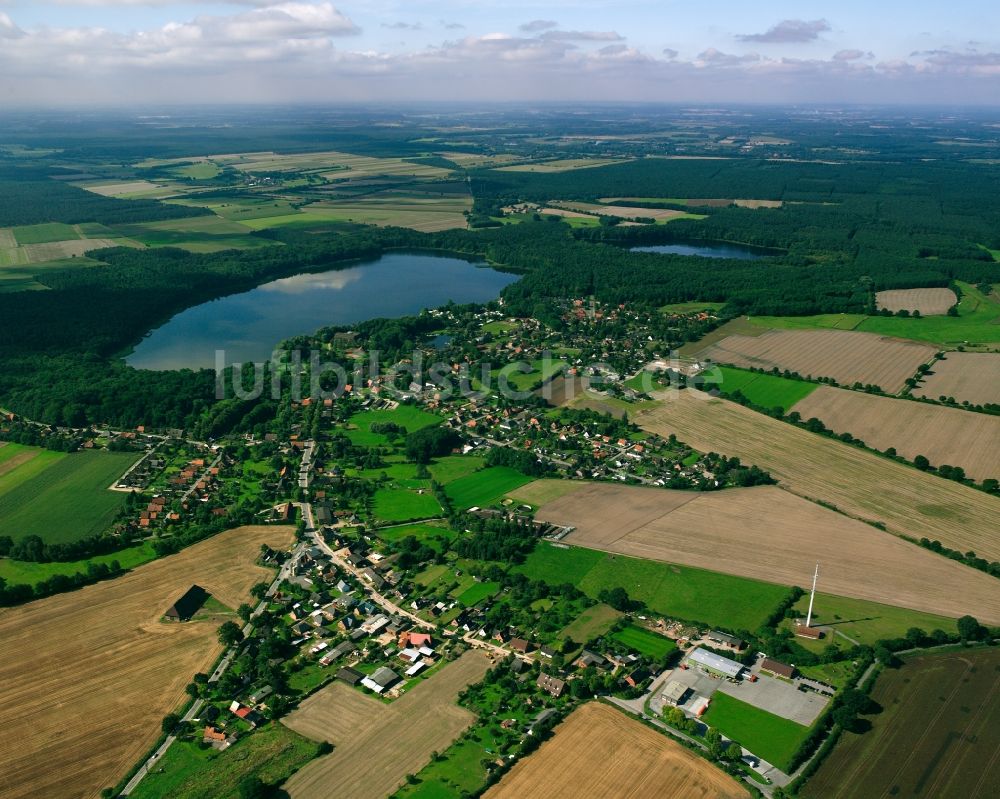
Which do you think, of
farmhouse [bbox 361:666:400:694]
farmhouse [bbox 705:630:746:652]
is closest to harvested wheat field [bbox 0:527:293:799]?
farmhouse [bbox 361:666:400:694]

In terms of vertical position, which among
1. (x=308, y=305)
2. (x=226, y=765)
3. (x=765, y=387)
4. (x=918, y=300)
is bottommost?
(x=226, y=765)

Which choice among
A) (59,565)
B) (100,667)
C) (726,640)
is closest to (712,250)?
(726,640)

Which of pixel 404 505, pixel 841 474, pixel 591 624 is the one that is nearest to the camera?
pixel 591 624

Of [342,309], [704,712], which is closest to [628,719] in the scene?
[704,712]

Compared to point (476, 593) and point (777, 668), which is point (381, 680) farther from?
point (777, 668)

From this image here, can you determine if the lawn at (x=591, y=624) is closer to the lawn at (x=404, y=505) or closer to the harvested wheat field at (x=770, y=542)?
the harvested wheat field at (x=770, y=542)

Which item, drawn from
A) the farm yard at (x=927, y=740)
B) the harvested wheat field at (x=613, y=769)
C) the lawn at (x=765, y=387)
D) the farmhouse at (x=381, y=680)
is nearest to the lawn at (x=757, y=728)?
the farm yard at (x=927, y=740)
